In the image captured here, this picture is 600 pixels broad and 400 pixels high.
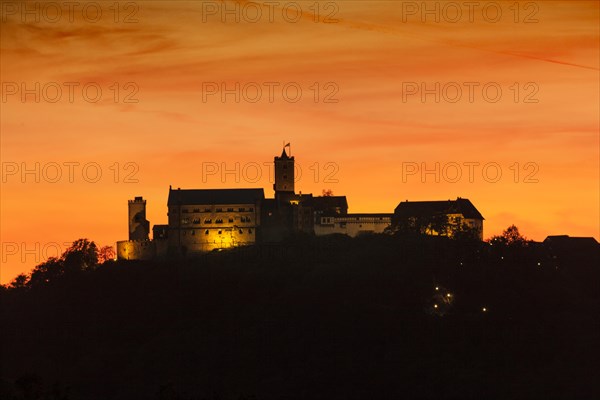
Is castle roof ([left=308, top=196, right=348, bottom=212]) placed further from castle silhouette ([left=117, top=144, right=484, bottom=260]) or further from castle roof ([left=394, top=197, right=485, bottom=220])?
castle roof ([left=394, top=197, right=485, bottom=220])

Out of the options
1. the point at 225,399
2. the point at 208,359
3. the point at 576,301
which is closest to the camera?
the point at 225,399

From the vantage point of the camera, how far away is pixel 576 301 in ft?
539

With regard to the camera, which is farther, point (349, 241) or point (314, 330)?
point (349, 241)

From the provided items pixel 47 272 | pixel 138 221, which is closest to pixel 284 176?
pixel 138 221

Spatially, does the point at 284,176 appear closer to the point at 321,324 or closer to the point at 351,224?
the point at 351,224

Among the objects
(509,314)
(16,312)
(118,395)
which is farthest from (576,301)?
(16,312)

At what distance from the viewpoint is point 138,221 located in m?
170

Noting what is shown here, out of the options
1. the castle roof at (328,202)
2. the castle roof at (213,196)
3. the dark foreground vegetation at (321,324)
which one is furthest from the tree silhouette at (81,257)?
the castle roof at (328,202)

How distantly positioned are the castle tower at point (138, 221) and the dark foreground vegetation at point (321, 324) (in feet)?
12.3

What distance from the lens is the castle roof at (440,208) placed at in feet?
588

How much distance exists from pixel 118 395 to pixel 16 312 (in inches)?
1521

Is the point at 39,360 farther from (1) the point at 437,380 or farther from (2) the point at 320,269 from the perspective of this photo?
(1) the point at 437,380

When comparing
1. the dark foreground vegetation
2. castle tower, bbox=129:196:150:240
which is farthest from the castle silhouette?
the dark foreground vegetation

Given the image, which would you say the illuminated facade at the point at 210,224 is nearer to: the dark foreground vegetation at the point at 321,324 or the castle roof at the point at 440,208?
the dark foreground vegetation at the point at 321,324
